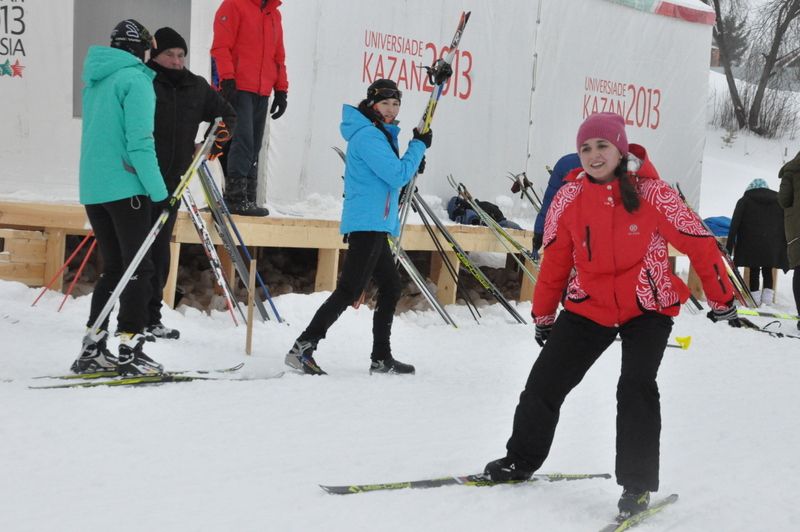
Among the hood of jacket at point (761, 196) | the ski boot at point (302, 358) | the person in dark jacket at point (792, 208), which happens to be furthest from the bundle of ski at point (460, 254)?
the hood of jacket at point (761, 196)

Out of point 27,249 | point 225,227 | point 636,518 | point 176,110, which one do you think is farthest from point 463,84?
point 636,518

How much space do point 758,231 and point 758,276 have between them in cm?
59

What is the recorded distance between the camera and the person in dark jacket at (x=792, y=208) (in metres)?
7.86

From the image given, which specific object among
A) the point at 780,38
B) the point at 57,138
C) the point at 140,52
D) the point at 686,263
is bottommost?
the point at 686,263

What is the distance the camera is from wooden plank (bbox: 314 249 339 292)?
23.8 ft

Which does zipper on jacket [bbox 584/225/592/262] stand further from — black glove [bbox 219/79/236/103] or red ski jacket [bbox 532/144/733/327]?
black glove [bbox 219/79/236/103]

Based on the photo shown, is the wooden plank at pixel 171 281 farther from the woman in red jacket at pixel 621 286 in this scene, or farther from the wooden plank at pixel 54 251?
the woman in red jacket at pixel 621 286

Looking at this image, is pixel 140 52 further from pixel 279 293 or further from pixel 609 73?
pixel 609 73

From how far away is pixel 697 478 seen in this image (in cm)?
377

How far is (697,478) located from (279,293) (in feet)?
14.5

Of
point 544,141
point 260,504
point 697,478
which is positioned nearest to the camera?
point 260,504

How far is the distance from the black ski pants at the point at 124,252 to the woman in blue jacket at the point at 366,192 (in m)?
0.83

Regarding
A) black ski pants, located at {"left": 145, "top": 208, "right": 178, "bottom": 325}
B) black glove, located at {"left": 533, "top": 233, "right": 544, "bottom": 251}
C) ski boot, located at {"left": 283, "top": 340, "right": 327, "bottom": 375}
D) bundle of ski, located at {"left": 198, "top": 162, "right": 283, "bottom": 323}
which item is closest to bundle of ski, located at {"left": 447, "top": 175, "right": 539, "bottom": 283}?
black glove, located at {"left": 533, "top": 233, "right": 544, "bottom": 251}

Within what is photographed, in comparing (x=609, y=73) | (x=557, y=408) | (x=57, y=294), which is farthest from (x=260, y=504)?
(x=609, y=73)
